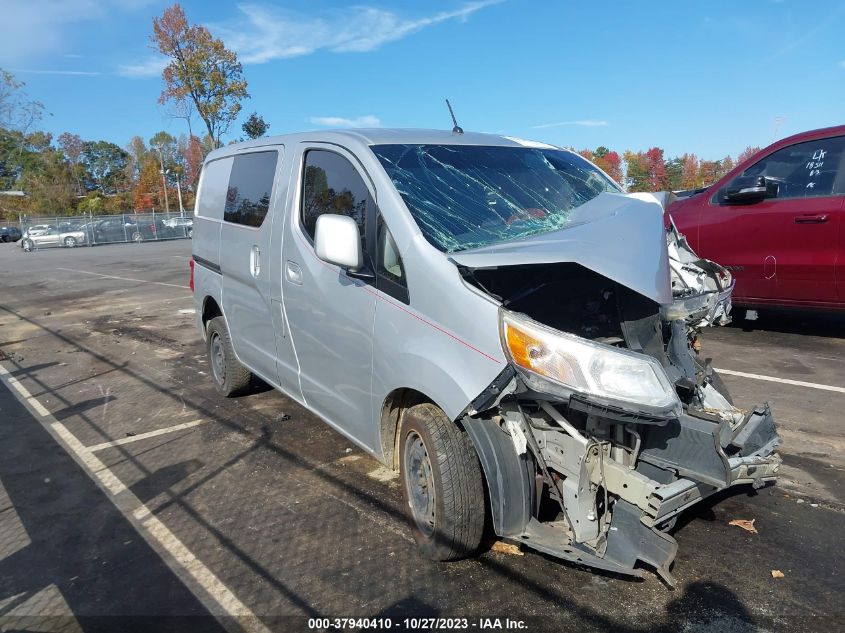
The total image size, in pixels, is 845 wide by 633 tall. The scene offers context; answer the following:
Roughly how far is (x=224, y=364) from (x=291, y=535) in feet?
8.08

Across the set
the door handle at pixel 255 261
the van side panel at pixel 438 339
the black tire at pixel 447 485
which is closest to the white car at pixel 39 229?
the door handle at pixel 255 261

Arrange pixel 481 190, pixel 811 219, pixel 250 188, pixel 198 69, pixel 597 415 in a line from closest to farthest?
pixel 597 415
pixel 481 190
pixel 250 188
pixel 811 219
pixel 198 69

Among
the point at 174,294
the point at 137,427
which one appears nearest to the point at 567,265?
the point at 137,427

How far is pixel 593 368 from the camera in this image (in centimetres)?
239

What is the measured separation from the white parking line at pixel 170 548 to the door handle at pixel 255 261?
160 cm

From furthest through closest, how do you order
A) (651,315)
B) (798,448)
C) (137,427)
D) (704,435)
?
(137,427) → (798,448) → (651,315) → (704,435)

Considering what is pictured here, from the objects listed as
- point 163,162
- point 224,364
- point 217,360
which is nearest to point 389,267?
point 224,364

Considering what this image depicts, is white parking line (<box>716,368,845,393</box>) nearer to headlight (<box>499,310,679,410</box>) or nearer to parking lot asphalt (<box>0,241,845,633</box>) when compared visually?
parking lot asphalt (<box>0,241,845,633</box>)

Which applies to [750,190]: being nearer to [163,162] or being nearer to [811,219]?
[811,219]

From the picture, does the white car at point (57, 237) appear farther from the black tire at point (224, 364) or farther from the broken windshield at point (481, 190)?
the broken windshield at point (481, 190)

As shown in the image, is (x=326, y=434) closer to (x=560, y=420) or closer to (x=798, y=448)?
(x=560, y=420)

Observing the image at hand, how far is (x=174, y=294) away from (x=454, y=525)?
38.4ft

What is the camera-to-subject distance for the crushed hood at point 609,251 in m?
2.66

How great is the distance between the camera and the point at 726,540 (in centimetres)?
313
